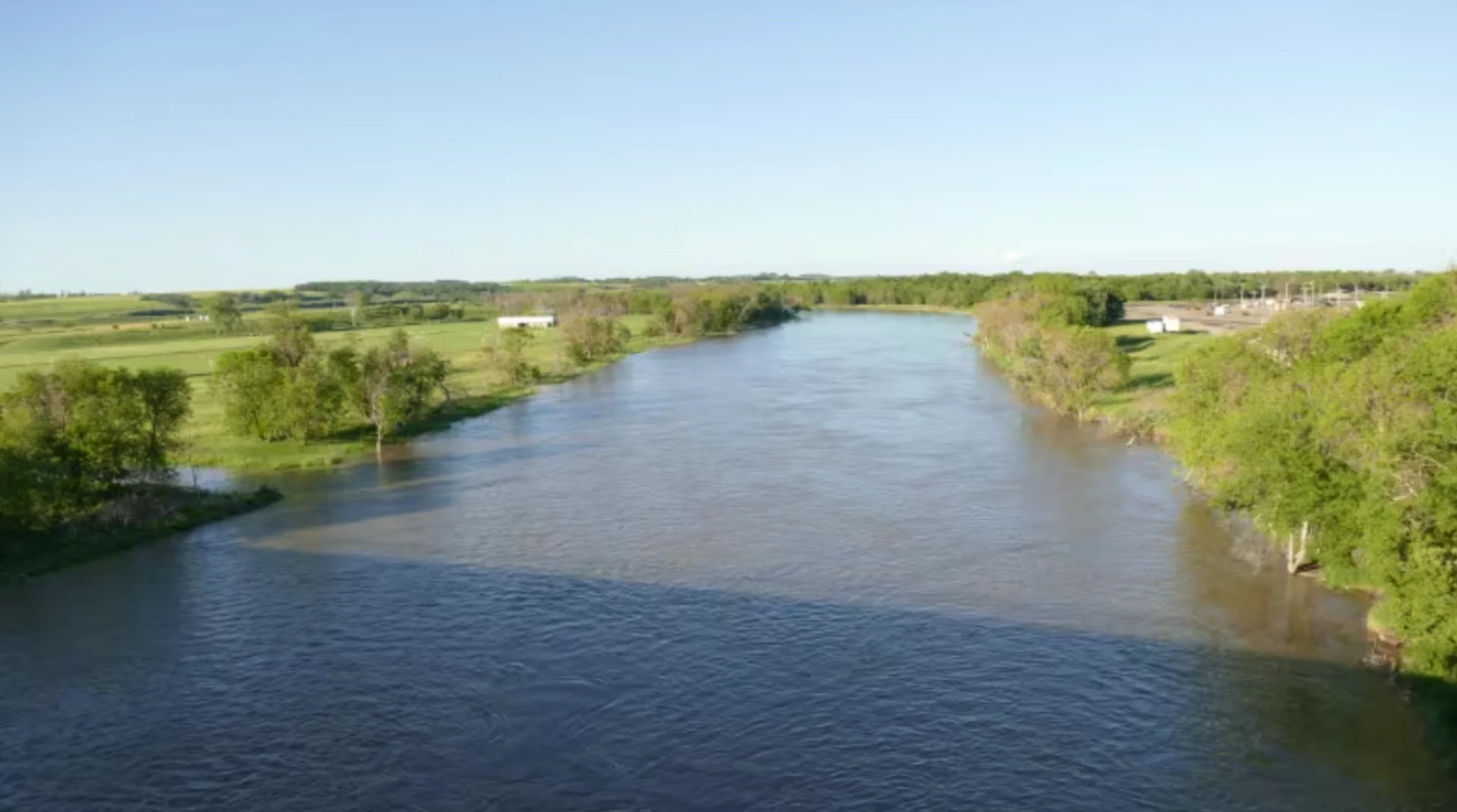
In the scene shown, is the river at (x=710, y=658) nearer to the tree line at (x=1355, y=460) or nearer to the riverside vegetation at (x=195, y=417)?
the tree line at (x=1355, y=460)

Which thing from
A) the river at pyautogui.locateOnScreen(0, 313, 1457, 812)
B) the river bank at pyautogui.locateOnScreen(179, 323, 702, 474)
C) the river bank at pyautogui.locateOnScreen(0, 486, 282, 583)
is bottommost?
the river at pyautogui.locateOnScreen(0, 313, 1457, 812)

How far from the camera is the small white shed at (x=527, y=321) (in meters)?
135

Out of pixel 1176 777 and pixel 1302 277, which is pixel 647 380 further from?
Result: pixel 1302 277

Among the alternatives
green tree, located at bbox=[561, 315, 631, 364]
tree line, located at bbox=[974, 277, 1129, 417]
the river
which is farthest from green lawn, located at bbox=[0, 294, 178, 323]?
the river

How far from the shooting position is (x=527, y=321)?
13662cm

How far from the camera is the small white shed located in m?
135

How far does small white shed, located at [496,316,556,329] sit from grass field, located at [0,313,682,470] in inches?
90.8

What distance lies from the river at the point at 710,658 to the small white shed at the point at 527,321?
9537cm

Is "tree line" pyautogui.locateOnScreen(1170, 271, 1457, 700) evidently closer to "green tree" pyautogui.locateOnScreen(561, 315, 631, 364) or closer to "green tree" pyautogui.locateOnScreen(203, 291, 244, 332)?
"green tree" pyautogui.locateOnScreen(561, 315, 631, 364)

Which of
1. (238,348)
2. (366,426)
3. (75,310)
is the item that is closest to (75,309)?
(75,310)

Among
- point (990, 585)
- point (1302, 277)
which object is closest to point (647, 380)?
point (990, 585)

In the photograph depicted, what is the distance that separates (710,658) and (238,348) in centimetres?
8989

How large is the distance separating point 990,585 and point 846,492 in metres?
11.2

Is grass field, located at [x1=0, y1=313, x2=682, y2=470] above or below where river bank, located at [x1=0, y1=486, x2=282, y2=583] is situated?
above
